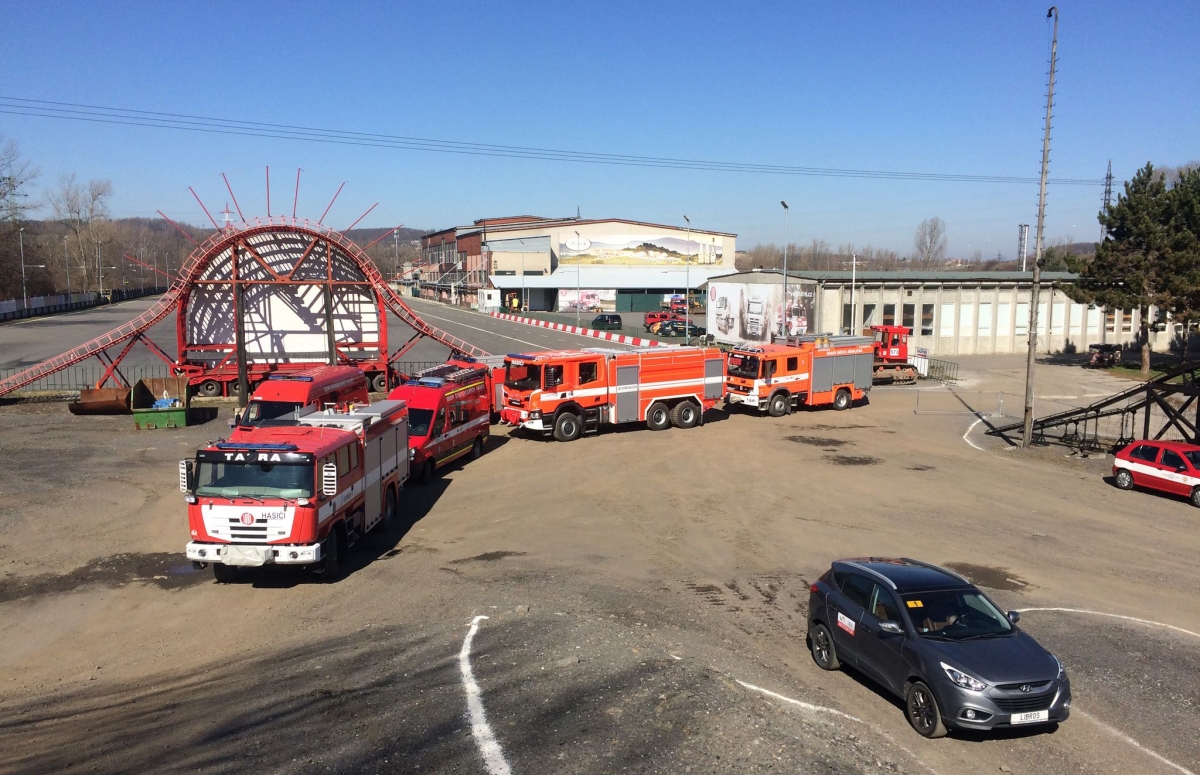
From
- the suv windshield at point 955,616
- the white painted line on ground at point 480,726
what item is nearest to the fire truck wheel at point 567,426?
the white painted line on ground at point 480,726

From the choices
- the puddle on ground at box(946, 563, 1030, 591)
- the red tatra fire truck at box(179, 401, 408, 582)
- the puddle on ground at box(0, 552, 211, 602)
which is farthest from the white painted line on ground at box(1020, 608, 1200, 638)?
the puddle on ground at box(0, 552, 211, 602)

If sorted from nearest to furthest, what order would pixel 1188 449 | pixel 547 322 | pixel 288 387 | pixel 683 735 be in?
pixel 683 735, pixel 1188 449, pixel 288 387, pixel 547 322

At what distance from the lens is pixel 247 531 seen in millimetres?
12953

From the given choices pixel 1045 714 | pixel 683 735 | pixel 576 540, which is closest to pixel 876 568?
pixel 1045 714

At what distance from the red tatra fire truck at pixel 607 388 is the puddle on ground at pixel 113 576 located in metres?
12.6

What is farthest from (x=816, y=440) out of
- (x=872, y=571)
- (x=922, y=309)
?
(x=922, y=309)

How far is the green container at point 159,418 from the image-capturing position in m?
28.7

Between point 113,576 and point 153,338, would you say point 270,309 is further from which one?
point 153,338

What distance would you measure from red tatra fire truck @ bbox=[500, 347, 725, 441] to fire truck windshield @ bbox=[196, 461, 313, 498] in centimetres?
1336

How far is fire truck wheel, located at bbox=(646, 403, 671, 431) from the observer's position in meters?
29.1

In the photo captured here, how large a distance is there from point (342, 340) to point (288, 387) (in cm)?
1794

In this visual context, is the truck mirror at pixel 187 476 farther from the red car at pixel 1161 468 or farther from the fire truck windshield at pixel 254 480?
the red car at pixel 1161 468

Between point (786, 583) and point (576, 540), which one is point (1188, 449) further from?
point (576, 540)

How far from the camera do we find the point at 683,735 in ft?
26.0
